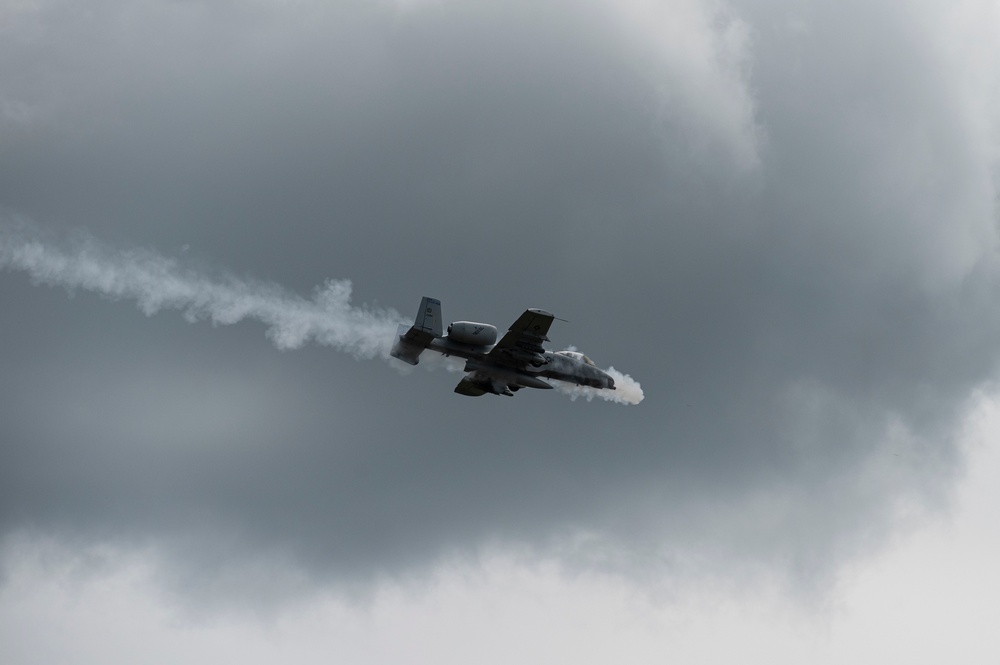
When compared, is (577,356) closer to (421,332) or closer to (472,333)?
(472,333)

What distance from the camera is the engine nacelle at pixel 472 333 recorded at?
241 ft

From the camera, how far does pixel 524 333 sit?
7525 centimetres

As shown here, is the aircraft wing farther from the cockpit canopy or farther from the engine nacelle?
the cockpit canopy

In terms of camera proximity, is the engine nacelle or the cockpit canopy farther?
the cockpit canopy

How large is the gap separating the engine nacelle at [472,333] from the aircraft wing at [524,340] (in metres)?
1.35

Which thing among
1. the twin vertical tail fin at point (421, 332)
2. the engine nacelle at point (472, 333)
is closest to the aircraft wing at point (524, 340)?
the engine nacelle at point (472, 333)

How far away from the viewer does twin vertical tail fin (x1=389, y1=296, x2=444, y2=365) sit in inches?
2908

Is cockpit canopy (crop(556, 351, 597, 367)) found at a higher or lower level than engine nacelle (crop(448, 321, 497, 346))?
higher

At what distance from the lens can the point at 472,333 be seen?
7388 cm

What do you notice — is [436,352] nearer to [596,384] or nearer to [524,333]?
[524,333]

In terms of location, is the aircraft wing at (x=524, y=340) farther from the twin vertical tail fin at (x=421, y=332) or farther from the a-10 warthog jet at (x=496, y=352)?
the twin vertical tail fin at (x=421, y=332)

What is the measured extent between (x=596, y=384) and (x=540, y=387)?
499 centimetres

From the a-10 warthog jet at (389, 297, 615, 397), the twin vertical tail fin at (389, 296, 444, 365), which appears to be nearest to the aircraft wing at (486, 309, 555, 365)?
the a-10 warthog jet at (389, 297, 615, 397)

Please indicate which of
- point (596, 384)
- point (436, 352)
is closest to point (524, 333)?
point (436, 352)
